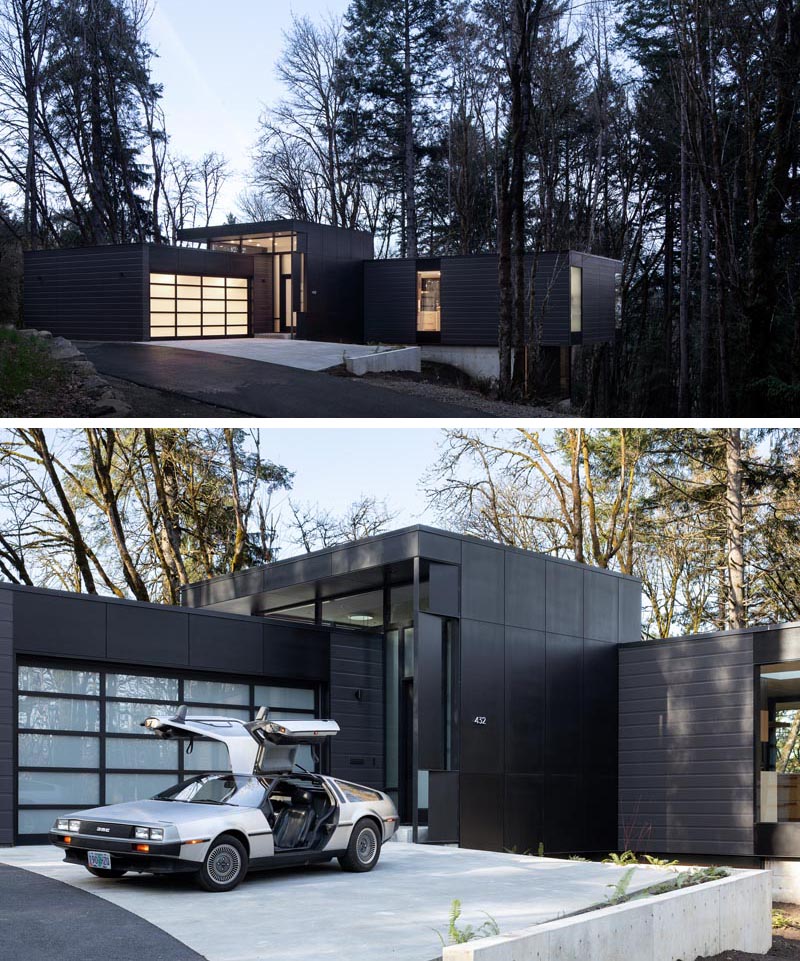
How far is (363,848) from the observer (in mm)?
9594

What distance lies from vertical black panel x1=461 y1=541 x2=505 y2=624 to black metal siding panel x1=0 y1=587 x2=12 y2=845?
5582 millimetres

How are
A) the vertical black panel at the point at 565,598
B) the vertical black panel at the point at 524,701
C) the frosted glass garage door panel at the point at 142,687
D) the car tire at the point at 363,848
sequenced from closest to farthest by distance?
the car tire at the point at 363,848
the frosted glass garage door panel at the point at 142,687
the vertical black panel at the point at 524,701
the vertical black panel at the point at 565,598

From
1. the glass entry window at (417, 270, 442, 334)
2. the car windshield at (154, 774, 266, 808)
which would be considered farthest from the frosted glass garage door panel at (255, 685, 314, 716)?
the glass entry window at (417, 270, 442, 334)

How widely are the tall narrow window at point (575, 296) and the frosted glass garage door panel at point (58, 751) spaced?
589 inches

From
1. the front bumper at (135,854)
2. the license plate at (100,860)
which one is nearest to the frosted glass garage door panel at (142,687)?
the front bumper at (135,854)

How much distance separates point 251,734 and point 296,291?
20910mm

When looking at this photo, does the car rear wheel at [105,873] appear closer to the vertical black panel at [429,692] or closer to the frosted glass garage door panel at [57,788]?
the frosted glass garage door panel at [57,788]

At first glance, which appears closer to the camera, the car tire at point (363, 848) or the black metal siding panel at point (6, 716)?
the car tire at point (363, 848)

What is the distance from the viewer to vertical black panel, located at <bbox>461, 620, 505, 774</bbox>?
13.7 metres

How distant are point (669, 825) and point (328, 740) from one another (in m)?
5.10

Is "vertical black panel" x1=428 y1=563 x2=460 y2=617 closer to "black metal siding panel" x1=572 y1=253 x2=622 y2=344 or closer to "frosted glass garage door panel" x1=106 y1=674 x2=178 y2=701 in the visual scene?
"frosted glass garage door panel" x1=106 y1=674 x2=178 y2=701

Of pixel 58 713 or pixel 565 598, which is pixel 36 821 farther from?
pixel 565 598

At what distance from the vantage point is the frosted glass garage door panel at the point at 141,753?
43.8ft

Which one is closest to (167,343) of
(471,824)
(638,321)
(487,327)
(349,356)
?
(349,356)
